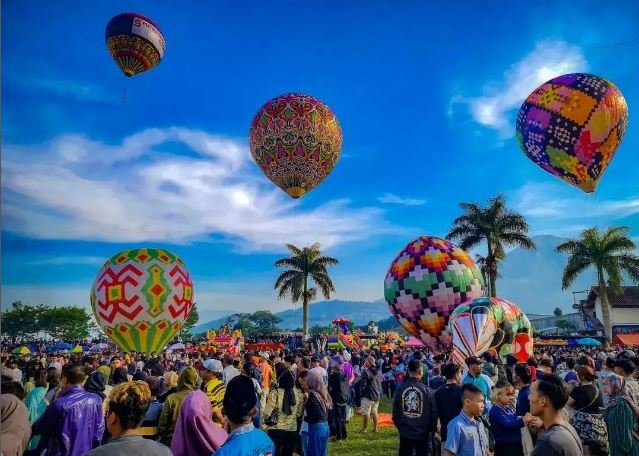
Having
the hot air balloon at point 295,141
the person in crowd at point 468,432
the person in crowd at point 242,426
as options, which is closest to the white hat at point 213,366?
the person in crowd at point 242,426

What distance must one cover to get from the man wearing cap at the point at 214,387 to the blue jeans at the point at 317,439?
2074 millimetres

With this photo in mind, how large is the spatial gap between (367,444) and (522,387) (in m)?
5.83

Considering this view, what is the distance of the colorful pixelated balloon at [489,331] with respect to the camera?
15.2 metres

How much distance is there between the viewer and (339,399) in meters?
11.7

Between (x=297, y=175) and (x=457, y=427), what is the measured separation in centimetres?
2060

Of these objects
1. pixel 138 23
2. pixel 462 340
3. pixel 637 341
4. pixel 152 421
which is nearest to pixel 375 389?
pixel 462 340

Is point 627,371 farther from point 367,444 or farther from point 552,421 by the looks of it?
point 367,444

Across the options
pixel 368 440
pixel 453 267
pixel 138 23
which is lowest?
pixel 368 440

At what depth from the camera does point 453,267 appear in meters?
21.4

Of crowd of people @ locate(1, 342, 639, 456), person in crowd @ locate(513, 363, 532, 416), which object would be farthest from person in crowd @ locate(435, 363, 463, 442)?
person in crowd @ locate(513, 363, 532, 416)

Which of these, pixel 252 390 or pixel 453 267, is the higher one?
pixel 453 267

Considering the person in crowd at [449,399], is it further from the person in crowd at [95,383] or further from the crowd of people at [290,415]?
the person in crowd at [95,383]

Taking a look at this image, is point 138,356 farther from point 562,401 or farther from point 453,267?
point 562,401

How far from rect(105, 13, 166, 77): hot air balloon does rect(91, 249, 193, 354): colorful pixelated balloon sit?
41.6 ft
